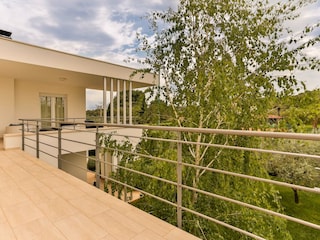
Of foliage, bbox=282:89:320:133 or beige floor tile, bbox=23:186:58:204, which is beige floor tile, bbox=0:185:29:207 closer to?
beige floor tile, bbox=23:186:58:204

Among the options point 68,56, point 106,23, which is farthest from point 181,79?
point 106,23

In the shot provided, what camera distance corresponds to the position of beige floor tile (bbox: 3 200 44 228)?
1990 millimetres

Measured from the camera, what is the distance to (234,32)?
3605 millimetres

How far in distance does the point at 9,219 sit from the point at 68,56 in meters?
6.39

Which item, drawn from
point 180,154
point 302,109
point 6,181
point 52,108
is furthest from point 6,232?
point 52,108

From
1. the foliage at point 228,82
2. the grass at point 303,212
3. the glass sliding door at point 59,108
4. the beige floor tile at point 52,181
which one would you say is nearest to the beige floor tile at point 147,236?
the foliage at point 228,82

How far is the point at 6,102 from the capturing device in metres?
8.41

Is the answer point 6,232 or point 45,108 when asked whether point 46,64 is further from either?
point 6,232

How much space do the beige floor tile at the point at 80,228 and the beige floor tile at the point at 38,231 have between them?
0.16ft

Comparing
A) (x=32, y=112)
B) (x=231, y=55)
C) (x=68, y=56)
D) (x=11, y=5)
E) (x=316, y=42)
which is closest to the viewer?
(x=316, y=42)

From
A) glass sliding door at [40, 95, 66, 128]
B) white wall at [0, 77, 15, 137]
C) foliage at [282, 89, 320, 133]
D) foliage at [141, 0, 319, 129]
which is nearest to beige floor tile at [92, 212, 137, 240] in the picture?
foliage at [141, 0, 319, 129]

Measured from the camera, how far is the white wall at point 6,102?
8305 millimetres

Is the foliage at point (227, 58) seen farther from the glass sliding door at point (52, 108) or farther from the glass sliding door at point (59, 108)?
the glass sliding door at point (59, 108)

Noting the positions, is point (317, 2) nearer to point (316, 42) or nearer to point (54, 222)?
point (316, 42)
